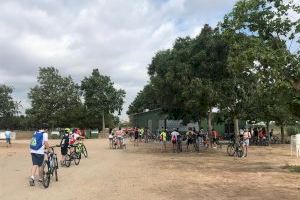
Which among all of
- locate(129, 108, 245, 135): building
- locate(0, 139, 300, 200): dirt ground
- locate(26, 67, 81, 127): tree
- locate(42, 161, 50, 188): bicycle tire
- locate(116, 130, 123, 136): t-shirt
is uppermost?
locate(26, 67, 81, 127): tree

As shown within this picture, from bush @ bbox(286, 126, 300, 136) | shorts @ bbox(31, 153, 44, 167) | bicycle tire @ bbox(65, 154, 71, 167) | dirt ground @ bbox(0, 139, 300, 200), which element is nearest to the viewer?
dirt ground @ bbox(0, 139, 300, 200)

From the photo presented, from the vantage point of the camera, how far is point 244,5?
21.2 m

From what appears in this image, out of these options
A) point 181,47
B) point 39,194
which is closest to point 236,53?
point 39,194

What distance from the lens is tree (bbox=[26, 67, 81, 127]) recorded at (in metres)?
83.5

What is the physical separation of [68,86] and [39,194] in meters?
73.3

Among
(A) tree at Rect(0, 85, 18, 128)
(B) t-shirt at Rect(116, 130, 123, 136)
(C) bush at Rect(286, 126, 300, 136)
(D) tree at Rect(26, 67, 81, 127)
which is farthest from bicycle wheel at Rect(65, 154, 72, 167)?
(A) tree at Rect(0, 85, 18, 128)

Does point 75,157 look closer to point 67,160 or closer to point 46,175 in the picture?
point 67,160

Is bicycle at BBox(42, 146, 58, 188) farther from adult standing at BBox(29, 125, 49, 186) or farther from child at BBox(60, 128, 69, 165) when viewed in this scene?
child at BBox(60, 128, 69, 165)

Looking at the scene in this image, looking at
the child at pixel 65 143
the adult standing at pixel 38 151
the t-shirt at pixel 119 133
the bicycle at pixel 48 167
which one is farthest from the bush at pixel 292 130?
the adult standing at pixel 38 151

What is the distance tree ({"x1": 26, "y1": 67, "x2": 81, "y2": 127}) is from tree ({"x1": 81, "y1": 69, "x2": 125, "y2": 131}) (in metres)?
1.75

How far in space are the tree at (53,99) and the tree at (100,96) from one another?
175cm

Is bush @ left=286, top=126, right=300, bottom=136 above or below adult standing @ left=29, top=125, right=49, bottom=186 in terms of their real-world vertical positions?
above

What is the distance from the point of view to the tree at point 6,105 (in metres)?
94.2

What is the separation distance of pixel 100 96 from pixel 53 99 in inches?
302
